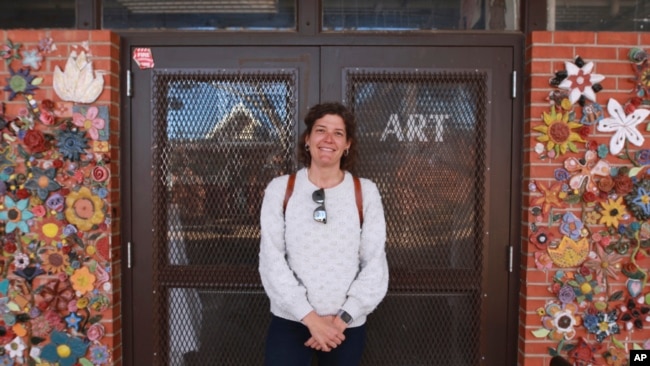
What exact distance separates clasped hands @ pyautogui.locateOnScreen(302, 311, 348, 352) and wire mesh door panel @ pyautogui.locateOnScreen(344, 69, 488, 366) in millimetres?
753

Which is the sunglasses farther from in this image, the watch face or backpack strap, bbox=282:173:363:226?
the watch face

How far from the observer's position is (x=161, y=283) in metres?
2.72

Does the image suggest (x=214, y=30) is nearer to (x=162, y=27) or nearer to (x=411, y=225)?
(x=162, y=27)

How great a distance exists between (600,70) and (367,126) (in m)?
1.20

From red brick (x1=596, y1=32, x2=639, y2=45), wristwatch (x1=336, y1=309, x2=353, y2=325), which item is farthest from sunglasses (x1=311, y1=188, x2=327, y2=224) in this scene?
red brick (x1=596, y1=32, x2=639, y2=45)

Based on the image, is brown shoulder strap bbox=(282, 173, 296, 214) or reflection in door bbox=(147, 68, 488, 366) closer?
brown shoulder strap bbox=(282, 173, 296, 214)

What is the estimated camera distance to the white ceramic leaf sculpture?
2564 millimetres

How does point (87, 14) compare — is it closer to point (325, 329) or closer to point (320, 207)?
point (320, 207)

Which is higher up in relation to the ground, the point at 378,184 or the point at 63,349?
the point at 378,184

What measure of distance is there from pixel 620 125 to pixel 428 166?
3.15ft

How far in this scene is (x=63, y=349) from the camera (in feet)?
8.56

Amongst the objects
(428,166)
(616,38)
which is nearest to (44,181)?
(428,166)

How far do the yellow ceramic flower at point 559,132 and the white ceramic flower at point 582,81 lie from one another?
0.34 ft

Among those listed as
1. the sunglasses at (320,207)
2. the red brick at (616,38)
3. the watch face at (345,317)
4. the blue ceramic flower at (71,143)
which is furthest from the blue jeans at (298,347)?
the red brick at (616,38)
